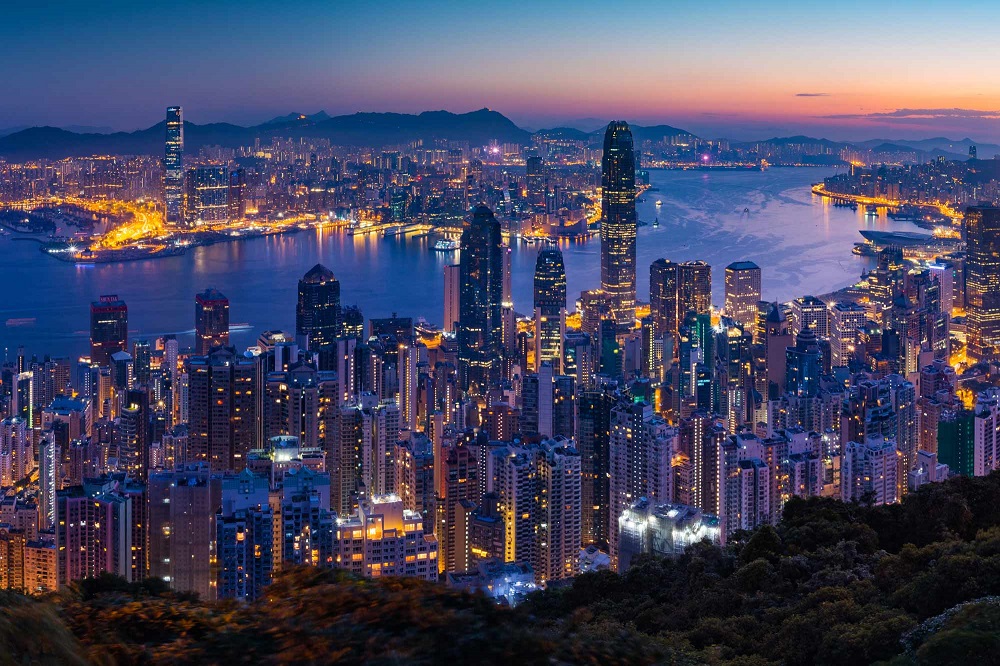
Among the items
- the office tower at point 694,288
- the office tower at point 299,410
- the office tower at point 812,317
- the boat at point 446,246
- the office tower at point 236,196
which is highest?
the office tower at point 236,196

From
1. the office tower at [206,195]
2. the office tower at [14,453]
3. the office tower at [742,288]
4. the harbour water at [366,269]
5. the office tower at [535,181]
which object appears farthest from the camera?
the office tower at [535,181]

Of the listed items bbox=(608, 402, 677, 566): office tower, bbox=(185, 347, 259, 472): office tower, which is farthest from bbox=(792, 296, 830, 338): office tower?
bbox=(185, 347, 259, 472): office tower

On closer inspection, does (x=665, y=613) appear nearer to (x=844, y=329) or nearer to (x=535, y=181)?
(x=844, y=329)

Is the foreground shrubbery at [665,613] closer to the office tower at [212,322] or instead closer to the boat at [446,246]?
the office tower at [212,322]

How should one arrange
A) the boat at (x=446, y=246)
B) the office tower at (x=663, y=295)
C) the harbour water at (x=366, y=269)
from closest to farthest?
the harbour water at (x=366, y=269) → the office tower at (x=663, y=295) → the boat at (x=446, y=246)

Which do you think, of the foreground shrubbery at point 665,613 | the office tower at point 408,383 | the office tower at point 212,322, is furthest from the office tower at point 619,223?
the foreground shrubbery at point 665,613

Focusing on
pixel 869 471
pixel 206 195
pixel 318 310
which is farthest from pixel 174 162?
pixel 869 471
